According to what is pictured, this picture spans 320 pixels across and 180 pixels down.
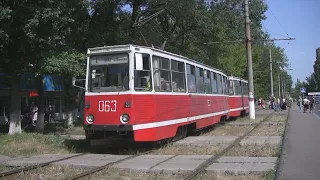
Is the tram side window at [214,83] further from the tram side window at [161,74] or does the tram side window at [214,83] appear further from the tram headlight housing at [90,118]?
the tram headlight housing at [90,118]

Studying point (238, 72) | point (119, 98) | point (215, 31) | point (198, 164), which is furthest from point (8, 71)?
point (238, 72)

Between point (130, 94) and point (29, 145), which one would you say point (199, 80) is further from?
point (29, 145)

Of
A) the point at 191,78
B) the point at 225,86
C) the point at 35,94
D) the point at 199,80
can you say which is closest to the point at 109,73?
the point at 191,78

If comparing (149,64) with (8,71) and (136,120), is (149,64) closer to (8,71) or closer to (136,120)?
(136,120)

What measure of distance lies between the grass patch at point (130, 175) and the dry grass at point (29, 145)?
14.9 feet

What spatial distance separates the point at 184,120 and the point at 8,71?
309 inches

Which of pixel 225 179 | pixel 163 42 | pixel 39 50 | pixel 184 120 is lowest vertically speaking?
pixel 225 179

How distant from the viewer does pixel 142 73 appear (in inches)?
493

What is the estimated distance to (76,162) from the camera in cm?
1098

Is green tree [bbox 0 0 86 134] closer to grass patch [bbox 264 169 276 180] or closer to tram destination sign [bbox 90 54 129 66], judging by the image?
tram destination sign [bbox 90 54 129 66]

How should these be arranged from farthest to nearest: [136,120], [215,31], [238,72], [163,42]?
[238,72], [215,31], [163,42], [136,120]

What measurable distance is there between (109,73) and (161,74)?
5.61ft

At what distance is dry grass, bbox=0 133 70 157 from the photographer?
44.6 feet

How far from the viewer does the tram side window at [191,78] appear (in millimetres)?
16125
